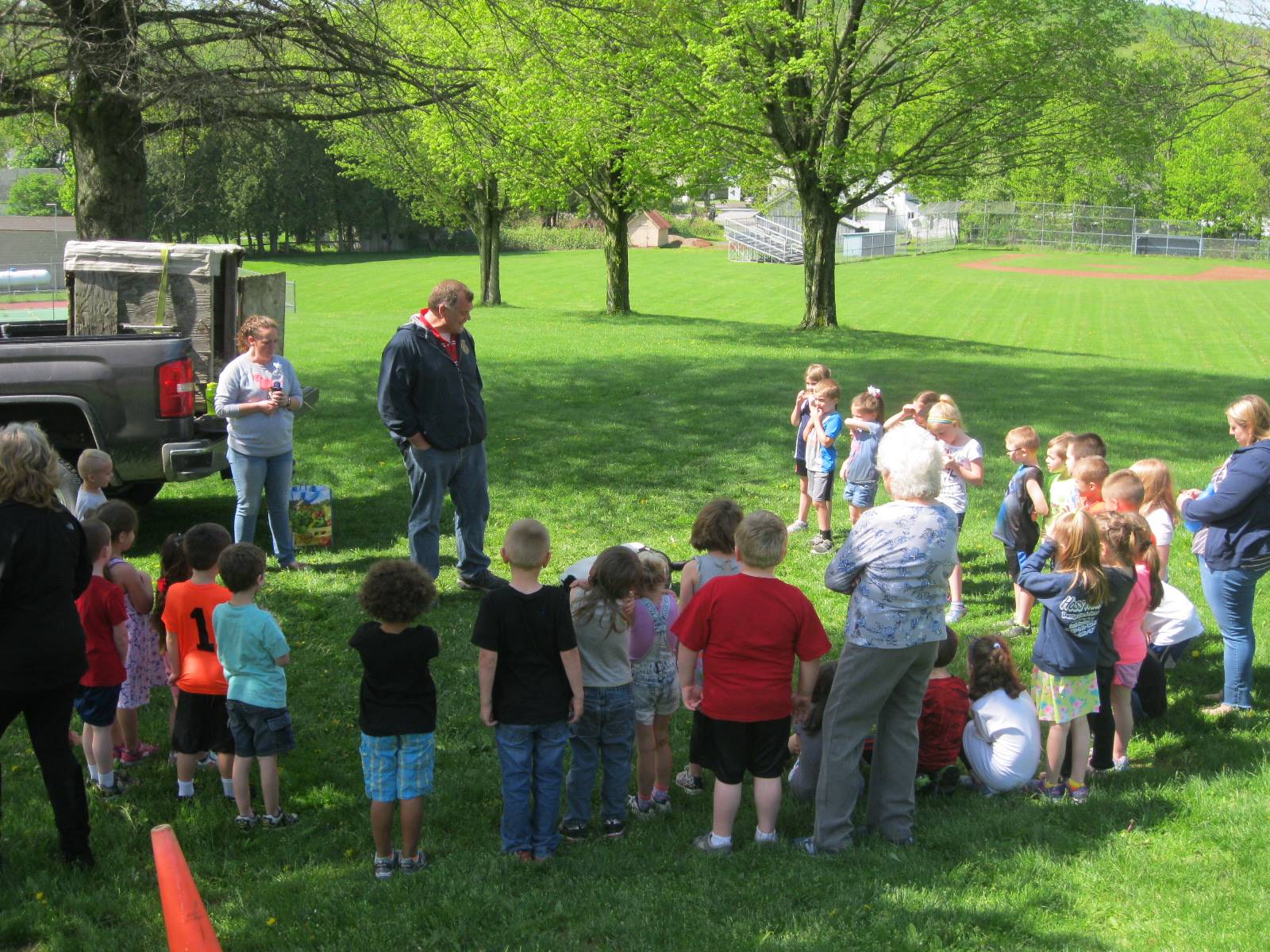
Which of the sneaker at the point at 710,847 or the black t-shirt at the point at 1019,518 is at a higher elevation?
the black t-shirt at the point at 1019,518

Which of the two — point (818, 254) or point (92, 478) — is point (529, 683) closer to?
point (92, 478)

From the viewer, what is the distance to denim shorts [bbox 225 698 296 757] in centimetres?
476

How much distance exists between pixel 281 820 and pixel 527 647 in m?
1.46

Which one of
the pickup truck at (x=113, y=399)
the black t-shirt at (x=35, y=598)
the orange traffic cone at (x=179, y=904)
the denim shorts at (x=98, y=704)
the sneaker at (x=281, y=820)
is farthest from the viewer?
the pickup truck at (x=113, y=399)

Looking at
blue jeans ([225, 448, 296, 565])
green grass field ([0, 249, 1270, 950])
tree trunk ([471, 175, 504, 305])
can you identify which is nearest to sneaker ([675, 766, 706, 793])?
green grass field ([0, 249, 1270, 950])

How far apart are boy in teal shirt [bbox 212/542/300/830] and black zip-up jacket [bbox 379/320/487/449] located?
2424 millimetres

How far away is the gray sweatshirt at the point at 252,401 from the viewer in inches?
304

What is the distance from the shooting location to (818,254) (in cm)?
2472

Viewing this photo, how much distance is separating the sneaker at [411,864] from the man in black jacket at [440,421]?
283cm

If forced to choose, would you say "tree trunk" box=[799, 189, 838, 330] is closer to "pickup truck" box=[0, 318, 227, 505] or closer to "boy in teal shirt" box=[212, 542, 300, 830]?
"pickup truck" box=[0, 318, 227, 505]

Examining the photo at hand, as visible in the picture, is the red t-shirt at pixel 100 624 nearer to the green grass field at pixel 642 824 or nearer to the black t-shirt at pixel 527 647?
the green grass field at pixel 642 824

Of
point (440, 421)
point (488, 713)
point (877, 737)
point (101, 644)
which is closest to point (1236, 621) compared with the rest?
point (877, 737)

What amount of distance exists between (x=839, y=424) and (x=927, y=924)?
5.09 m

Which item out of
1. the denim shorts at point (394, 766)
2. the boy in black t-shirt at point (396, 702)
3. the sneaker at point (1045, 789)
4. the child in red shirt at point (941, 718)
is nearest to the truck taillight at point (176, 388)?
the boy in black t-shirt at point (396, 702)
